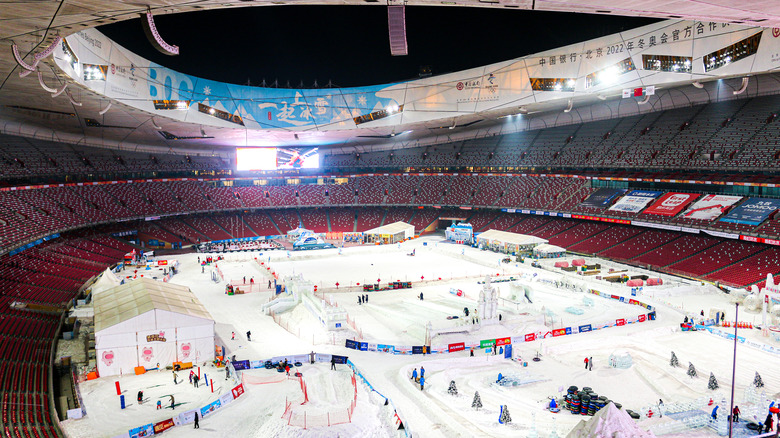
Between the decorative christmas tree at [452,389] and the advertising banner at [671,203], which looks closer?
the decorative christmas tree at [452,389]

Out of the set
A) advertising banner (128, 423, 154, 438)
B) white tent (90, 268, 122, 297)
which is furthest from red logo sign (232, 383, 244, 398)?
white tent (90, 268, 122, 297)

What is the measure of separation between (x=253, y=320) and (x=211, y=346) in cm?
697

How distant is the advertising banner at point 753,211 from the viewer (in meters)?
39.8

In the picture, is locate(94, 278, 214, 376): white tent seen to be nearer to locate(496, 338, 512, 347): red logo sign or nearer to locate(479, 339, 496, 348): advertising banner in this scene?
locate(479, 339, 496, 348): advertising banner

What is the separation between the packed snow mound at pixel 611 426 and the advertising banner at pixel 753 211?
118ft

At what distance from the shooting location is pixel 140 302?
23906mm

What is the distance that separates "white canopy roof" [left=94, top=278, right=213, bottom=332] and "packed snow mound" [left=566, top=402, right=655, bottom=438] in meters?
17.7

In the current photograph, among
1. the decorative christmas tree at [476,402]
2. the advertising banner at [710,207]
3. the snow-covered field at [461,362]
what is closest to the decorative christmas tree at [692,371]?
the snow-covered field at [461,362]

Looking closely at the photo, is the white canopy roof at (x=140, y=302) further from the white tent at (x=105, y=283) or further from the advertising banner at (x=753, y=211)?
the advertising banner at (x=753, y=211)

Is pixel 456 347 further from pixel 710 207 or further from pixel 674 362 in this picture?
pixel 710 207

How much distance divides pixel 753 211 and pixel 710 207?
352 centimetres

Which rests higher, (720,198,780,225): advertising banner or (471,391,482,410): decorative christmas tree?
(720,198,780,225): advertising banner

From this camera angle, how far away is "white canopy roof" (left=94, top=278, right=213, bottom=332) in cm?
2264

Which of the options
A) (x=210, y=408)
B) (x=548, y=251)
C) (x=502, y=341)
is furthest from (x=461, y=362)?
(x=548, y=251)
